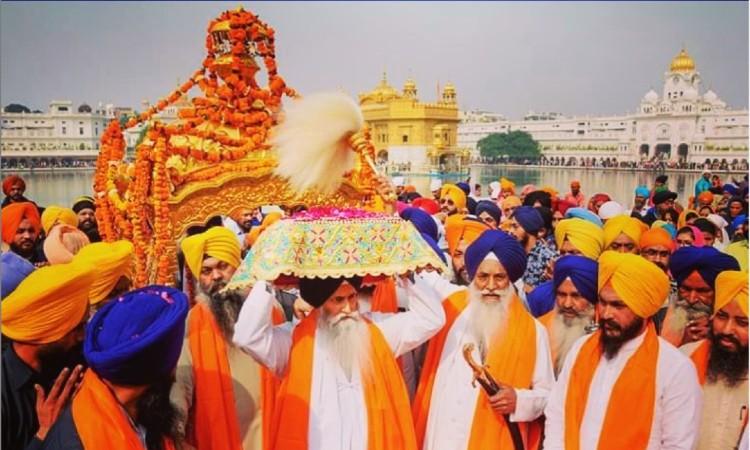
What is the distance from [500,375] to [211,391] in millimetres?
1202

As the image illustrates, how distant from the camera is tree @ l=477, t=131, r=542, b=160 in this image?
67812mm

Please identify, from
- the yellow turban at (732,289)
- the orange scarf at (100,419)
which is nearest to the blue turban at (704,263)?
the yellow turban at (732,289)

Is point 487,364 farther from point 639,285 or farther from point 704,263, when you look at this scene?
point 704,263

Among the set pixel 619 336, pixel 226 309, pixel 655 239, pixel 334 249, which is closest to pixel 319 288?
pixel 334 249

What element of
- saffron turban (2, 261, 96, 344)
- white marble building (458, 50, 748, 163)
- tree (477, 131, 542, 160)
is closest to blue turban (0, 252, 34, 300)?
saffron turban (2, 261, 96, 344)

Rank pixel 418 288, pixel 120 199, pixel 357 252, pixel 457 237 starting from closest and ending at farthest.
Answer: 1. pixel 357 252
2. pixel 418 288
3. pixel 457 237
4. pixel 120 199

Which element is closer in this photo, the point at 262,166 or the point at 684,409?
the point at 684,409

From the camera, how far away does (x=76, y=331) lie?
6.43 feet

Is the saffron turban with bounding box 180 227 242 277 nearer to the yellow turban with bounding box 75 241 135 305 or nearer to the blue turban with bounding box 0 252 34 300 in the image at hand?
the yellow turban with bounding box 75 241 135 305

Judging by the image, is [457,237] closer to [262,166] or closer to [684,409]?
[262,166]

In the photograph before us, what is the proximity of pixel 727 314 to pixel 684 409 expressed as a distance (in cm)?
56

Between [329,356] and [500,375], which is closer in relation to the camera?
[329,356]

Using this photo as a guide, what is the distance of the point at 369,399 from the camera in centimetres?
222

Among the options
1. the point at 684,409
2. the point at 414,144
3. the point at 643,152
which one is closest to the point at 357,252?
the point at 684,409
